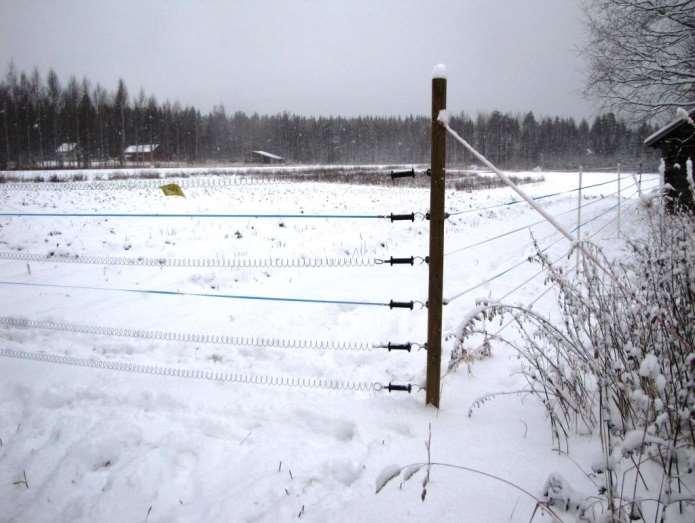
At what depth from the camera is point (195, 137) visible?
3506 inches

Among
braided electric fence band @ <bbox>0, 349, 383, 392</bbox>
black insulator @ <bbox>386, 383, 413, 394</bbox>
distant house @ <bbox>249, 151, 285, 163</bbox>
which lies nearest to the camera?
black insulator @ <bbox>386, 383, 413, 394</bbox>

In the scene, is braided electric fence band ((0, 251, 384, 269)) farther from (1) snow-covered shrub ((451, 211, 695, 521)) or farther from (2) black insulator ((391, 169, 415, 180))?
(1) snow-covered shrub ((451, 211, 695, 521))

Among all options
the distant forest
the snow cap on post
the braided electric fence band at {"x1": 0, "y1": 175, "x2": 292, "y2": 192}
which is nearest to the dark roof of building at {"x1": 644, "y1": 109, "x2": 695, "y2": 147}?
the snow cap on post

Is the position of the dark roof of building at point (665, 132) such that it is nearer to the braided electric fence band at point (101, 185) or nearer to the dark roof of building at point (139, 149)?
the braided electric fence band at point (101, 185)

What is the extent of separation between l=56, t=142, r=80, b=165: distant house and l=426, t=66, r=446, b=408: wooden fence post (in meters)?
78.2

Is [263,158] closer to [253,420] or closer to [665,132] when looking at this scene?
[665,132]

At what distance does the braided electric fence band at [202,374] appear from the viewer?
3674 millimetres

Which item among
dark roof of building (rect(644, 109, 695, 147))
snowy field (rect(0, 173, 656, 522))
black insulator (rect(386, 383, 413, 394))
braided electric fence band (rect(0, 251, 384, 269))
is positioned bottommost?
snowy field (rect(0, 173, 656, 522))

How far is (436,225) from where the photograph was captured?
293 cm

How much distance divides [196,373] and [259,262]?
17.3ft

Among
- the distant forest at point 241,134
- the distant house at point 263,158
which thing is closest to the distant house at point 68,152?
the distant forest at point 241,134

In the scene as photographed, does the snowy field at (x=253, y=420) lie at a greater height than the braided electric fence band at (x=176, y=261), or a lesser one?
lesser

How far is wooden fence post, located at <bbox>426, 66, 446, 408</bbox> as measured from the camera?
2895 millimetres

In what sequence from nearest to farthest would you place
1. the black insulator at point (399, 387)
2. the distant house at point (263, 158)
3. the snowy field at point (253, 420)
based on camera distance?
the snowy field at point (253, 420)
the black insulator at point (399, 387)
the distant house at point (263, 158)
